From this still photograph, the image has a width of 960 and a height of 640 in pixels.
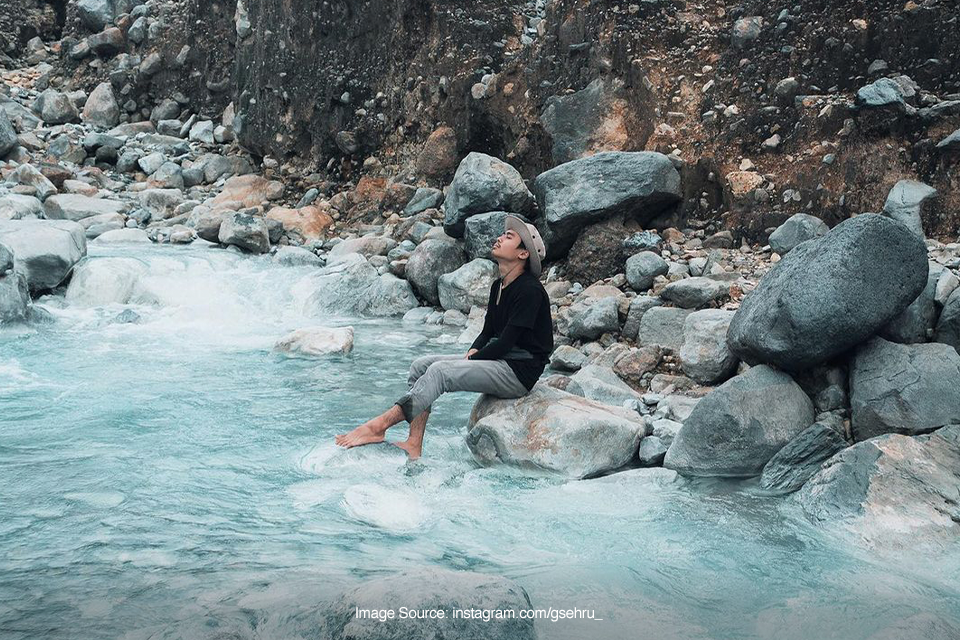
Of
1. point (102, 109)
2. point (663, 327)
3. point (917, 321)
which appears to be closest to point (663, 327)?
point (663, 327)

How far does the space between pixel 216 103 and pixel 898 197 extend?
56.2 ft

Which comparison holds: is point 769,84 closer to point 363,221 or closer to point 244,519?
point 363,221

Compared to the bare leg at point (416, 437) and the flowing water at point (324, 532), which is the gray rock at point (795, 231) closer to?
the flowing water at point (324, 532)

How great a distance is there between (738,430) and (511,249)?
5.70 ft

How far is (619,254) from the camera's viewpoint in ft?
31.6

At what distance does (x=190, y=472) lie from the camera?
4863 mm

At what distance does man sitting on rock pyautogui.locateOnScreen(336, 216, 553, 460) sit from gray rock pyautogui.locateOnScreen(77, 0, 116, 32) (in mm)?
23168

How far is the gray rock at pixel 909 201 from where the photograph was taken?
7973mm

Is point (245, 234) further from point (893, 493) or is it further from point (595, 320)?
point (893, 493)

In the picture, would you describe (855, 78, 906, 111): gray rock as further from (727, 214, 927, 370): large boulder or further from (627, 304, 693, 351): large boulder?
(727, 214, 927, 370): large boulder

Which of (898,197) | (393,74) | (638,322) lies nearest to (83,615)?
(638,322)

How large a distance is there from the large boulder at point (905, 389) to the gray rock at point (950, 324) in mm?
437

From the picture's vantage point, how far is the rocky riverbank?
4.74m

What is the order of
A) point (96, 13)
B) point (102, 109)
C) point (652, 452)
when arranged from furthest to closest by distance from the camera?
point (96, 13) → point (102, 109) → point (652, 452)
